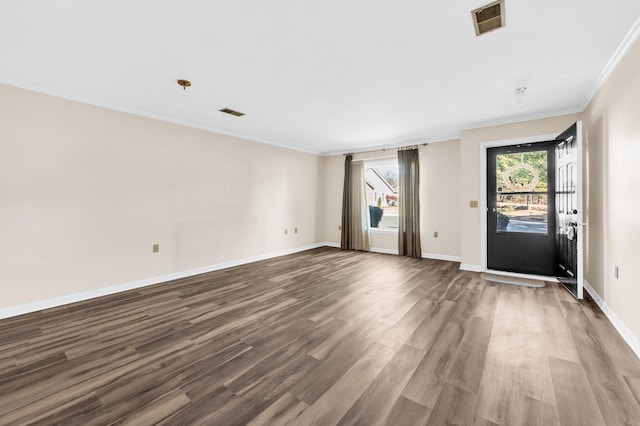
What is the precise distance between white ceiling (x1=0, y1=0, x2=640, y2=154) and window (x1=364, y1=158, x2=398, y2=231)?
287 cm

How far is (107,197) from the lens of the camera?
3518mm

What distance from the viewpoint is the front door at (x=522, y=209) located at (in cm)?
413

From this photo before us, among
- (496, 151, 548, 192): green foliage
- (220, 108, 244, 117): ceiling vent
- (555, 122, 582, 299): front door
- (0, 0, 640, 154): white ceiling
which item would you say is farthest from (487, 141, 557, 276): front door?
(220, 108, 244, 117): ceiling vent

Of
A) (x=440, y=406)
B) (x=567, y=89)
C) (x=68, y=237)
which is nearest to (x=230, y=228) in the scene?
(x=68, y=237)

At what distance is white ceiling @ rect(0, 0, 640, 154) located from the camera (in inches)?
73.4

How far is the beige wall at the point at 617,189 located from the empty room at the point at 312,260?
32mm

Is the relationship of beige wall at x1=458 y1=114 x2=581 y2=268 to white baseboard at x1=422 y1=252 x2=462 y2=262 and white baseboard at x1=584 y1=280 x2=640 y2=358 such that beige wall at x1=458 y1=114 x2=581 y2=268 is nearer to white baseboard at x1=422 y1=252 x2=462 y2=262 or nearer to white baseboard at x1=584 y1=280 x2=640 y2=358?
white baseboard at x1=422 y1=252 x2=462 y2=262

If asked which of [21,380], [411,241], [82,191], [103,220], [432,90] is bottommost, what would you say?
[21,380]

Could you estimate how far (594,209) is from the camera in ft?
10.3

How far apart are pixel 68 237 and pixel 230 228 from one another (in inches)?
87.3

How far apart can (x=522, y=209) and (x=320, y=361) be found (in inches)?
162

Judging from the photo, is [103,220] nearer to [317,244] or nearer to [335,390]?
[335,390]

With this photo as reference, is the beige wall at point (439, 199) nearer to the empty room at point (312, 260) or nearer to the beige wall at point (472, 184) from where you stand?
the empty room at point (312, 260)

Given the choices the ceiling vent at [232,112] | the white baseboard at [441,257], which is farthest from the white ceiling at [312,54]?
the white baseboard at [441,257]
